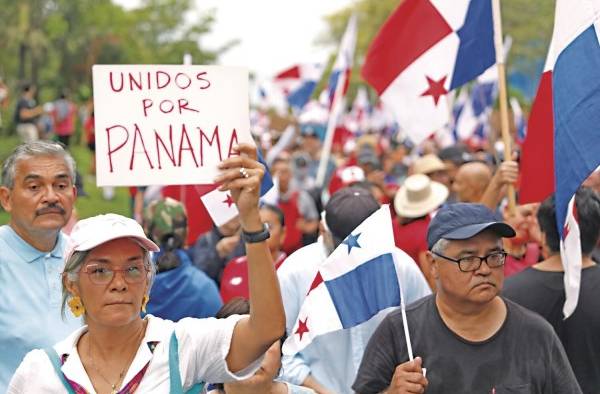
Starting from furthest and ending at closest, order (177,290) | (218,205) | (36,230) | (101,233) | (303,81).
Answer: (303,81) < (177,290) < (218,205) < (36,230) < (101,233)

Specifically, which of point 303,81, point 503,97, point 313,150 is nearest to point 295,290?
point 503,97

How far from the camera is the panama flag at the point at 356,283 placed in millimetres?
4668

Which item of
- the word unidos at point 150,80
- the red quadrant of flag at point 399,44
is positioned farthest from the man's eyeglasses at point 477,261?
the red quadrant of flag at point 399,44

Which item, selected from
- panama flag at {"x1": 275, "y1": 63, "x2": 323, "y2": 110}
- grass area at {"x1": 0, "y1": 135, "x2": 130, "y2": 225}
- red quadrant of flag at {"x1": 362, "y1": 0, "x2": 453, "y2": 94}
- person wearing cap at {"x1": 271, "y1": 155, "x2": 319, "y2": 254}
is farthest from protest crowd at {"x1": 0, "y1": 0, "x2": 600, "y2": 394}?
grass area at {"x1": 0, "y1": 135, "x2": 130, "y2": 225}

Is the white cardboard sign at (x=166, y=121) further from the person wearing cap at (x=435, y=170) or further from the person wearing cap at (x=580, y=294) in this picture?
the person wearing cap at (x=435, y=170)

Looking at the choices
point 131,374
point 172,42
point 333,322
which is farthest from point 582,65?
point 172,42

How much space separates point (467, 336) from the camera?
4.29 m

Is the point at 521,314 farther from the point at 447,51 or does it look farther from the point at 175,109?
the point at 447,51

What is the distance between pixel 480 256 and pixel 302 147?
1370 cm

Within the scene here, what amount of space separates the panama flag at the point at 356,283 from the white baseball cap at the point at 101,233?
1305 millimetres

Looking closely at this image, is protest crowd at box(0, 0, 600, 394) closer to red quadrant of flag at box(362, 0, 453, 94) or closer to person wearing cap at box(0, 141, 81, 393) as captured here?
person wearing cap at box(0, 141, 81, 393)

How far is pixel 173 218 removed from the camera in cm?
640

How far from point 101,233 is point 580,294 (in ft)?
8.63

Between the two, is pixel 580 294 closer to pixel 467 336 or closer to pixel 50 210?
pixel 467 336
